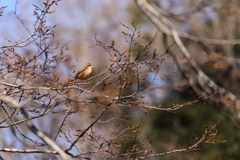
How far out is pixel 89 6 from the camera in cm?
1991

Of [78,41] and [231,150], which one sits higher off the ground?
[78,41]

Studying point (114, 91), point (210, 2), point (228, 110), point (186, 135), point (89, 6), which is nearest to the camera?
point (114, 91)

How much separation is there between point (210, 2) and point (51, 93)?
277 cm

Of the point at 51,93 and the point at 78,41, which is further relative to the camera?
the point at 78,41

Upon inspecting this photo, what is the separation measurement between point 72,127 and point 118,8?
17.1 meters

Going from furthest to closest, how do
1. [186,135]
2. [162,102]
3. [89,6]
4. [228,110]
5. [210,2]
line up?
1. [89,6]
2. [162,102]
3. [186,135]
4. [228,110]
5. [210,2]

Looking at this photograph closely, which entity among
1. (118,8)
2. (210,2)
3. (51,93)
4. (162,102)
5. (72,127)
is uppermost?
(118,8)

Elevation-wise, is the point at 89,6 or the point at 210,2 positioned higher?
the point at 89,6

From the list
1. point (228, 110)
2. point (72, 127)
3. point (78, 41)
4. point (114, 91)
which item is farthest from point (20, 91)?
point (78, 41)

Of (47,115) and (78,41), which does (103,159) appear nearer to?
(47,115)

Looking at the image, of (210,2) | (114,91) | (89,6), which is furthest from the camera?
(89,6)

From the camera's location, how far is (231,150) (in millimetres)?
8617

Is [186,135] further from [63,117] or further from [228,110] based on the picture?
[63,117]

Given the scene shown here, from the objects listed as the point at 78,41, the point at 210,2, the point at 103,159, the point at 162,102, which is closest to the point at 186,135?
the point at 162,102
